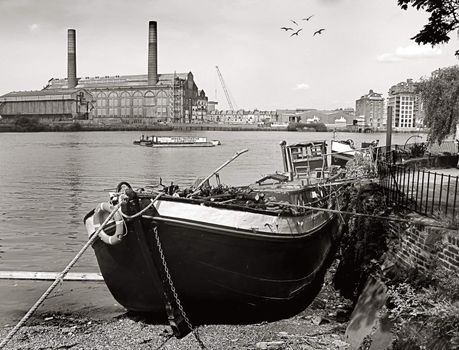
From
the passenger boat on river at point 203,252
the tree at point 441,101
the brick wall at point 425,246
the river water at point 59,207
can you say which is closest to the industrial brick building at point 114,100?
the river water at point 59,207

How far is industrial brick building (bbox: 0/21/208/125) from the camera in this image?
13325cm

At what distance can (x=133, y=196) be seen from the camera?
802 centimetres

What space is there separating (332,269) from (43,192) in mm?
22635

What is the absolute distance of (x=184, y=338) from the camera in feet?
27.8

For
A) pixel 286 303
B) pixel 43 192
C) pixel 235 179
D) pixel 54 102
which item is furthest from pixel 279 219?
pixel 54 102

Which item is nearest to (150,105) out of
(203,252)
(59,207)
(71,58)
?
(71,58)

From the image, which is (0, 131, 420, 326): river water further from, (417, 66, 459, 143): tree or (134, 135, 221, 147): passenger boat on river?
(134, 135, 221, 147): passenger boat on river

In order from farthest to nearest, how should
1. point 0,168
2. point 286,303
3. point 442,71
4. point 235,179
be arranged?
point 0,168 < point 235,179 < point 442,71 < point 286,303

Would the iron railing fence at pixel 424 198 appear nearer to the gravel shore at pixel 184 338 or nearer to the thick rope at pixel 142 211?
the gravel shore at pixel 184 338

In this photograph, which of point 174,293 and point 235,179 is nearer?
point 174,293

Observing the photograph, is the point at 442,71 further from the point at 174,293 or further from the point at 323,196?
the point at 174,293

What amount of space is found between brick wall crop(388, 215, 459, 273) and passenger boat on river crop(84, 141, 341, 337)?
141 centimetres

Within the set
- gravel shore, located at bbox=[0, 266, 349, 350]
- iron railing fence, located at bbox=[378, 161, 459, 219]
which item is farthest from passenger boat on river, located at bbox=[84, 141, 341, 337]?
iron railing fence, located at bbox=[378, 161, 459, 219]

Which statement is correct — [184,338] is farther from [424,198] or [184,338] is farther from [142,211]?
[424,198]
